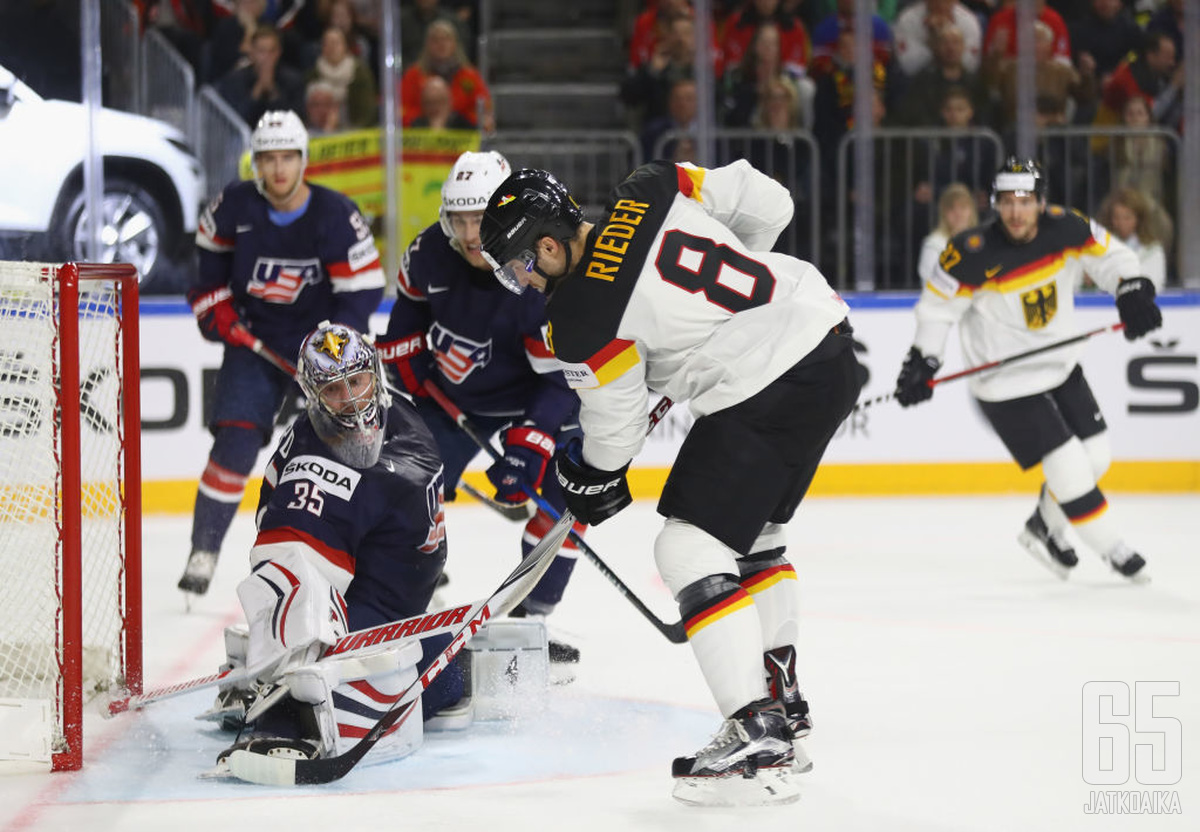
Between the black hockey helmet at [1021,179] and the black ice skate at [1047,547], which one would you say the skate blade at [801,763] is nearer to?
the black ice skate at [1047,547]

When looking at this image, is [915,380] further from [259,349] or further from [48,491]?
[48,491]

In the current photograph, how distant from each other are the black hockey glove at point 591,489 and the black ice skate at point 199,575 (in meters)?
2.01

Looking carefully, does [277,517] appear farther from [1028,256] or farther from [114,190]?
[114,190]

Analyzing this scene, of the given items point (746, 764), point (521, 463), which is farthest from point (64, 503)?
point (746, 764)

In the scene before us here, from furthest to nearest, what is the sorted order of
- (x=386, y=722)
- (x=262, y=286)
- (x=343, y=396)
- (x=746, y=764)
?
(x=262, y=286), (x=343, y=396), (x=386, y=722), (x=746, y=764)

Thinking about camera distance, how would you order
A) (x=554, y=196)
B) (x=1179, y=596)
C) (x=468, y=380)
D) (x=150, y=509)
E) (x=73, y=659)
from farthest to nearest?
(x=150, y=509) < (x=1179, y=596) < (x=468, y=380) < (x=73, y=659) < (x=554, y=196)

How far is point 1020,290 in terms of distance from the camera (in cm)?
515

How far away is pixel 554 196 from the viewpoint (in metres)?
2.81

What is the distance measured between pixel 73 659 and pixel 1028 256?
323 centimetres

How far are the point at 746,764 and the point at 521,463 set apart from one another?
3.98ft

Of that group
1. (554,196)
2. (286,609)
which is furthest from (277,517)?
(554,196)

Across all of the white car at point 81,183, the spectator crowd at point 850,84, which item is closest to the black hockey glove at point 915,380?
the spectator crowd at point 850,84

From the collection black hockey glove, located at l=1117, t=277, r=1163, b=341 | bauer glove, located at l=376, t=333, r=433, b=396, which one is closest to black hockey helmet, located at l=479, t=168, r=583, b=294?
bauer glove, located at l=376, t=333, r=433, b=396

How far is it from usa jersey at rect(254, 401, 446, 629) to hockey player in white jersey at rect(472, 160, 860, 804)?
1.32 feet
